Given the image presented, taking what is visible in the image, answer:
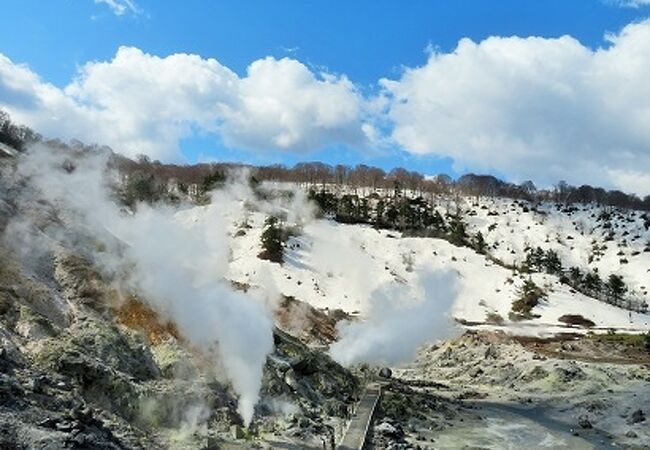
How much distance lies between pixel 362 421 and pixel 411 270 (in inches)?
3060

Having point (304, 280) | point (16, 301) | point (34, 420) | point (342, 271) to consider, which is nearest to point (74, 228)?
point (16, 301)

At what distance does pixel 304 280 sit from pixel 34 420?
7727cm

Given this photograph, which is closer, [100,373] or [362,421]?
[100,373]

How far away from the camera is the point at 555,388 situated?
1775 inches

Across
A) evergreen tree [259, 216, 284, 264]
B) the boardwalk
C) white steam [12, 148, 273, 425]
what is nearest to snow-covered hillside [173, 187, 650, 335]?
evergreen tree [259, 216, 284, 264]

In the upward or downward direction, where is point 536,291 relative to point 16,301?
downward

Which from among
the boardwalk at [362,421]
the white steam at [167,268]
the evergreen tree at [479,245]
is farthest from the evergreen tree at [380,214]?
the white steam at [167,268]

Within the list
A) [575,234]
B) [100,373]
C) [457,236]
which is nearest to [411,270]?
[457,236]

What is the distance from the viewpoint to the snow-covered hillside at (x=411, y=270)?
291 ft

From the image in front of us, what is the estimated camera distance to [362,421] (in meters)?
28.3

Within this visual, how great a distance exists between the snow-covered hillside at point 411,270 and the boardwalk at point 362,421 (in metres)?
30.0

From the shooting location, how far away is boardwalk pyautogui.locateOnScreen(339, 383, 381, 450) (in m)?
24.6

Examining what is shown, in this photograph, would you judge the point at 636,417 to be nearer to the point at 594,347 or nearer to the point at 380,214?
the point at 594,347

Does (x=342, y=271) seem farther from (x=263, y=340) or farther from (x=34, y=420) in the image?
(x=34, y=420)
